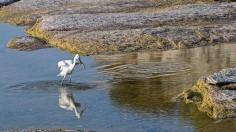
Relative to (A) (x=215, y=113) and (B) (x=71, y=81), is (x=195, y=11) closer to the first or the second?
(B) (x=71, y=81)

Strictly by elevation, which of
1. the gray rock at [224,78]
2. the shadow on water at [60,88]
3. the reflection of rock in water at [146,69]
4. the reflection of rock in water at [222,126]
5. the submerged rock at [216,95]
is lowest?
the reflection of rock in water at [146,69]

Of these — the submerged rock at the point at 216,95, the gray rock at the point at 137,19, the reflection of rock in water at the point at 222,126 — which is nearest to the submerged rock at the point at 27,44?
the gray rock at the point at 137,19

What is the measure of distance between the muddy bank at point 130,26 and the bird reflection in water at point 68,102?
735 cm

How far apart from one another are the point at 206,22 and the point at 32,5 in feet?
49.8

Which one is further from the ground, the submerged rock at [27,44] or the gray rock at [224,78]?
the gray rock at [224,78]

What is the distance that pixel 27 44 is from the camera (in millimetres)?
28609

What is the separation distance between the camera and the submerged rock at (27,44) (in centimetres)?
2823

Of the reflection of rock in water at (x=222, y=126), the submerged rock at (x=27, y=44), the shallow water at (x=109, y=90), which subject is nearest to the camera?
the reflection of rock in water at (x=222, y=126)

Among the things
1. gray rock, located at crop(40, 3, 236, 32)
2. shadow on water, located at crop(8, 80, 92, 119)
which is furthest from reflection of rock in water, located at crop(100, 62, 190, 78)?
gray rock, located at crop(40, 3, 236, 32)

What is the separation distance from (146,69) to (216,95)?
6.41 meters

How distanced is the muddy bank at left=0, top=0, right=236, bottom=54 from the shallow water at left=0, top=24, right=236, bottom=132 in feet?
4.36

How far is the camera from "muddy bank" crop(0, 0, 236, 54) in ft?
89.4

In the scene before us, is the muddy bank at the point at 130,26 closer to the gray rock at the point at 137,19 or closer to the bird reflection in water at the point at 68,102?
the gray rock at the point at 137,19

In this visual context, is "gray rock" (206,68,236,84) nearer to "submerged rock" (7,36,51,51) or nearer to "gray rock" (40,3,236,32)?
"submerged rock" (7,36,51,51)
